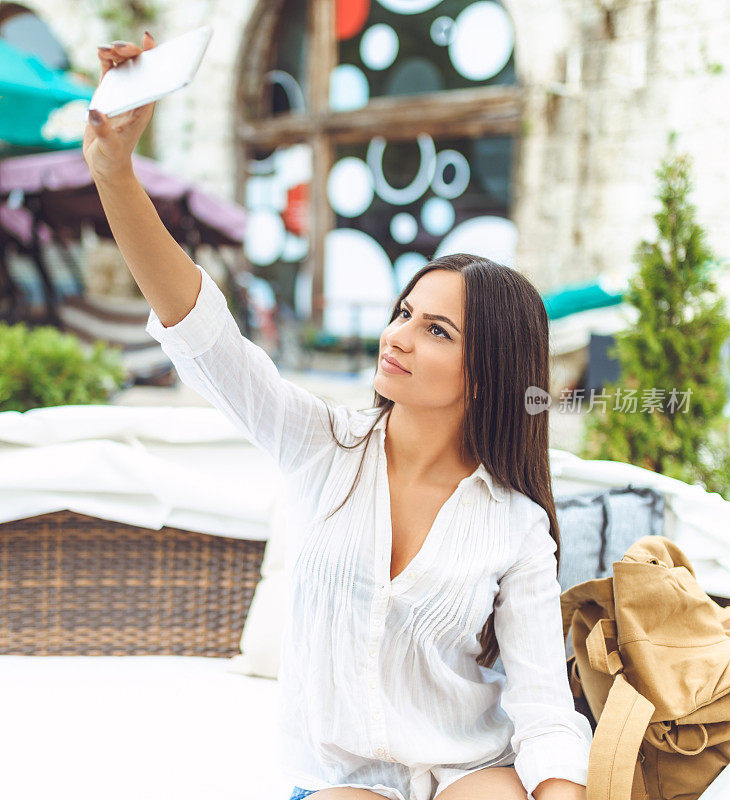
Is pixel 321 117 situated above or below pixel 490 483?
above

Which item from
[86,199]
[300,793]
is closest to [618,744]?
[300,793]

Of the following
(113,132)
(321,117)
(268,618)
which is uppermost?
(321,117)

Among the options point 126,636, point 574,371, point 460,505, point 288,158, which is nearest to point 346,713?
point 460,505

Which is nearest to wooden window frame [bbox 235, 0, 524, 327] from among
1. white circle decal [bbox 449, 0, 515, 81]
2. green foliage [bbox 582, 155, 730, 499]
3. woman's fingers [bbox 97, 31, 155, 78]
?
white circle decal [bbox 449, 0, 515, 81]

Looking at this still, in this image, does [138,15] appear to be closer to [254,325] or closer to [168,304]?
[254,325]

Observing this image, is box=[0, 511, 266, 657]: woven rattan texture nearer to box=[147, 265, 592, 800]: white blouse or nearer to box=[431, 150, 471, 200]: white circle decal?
box=[147, 265, 592, 800]: white blouse

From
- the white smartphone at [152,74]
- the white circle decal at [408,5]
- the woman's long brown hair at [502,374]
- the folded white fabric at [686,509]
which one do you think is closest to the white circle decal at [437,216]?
the white circle decal at [408,5]

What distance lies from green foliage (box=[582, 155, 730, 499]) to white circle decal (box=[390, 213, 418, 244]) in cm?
608

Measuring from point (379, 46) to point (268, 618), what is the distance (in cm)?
814

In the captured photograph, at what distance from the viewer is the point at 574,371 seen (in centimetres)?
686

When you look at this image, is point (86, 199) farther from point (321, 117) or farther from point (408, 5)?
point (408, 5)

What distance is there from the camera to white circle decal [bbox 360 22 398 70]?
8773 millimetres

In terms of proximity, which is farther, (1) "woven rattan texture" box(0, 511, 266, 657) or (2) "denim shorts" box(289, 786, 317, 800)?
(1) "woven rattan texture" box(0, 511, 266, 657)

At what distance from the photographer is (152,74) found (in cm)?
102
